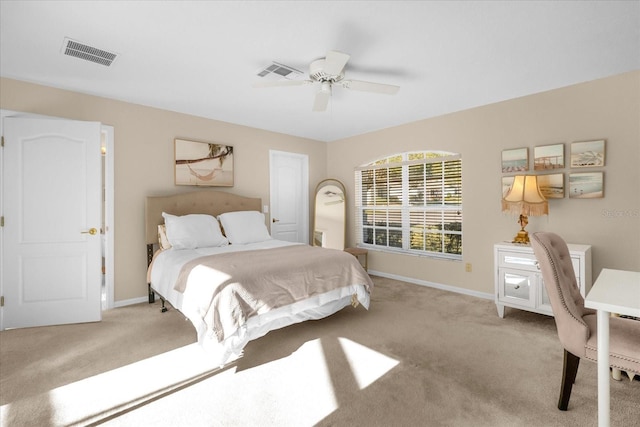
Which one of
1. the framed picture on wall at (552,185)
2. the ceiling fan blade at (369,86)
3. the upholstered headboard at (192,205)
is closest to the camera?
the ceiling fan blade at (369,86)

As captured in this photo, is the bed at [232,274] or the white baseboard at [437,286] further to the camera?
the white baseboard at [437,286]

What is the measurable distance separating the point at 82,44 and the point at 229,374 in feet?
9.00

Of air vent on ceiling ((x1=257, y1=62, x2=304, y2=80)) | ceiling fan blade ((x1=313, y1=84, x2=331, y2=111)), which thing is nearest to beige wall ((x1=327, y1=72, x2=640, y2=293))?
ceiling fan blade ((x1=313, y1=84, x2=331, y2=111))

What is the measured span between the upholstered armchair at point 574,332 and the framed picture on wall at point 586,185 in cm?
179

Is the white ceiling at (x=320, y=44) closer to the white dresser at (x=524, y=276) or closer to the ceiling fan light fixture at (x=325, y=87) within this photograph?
the ceiling fan light fixture at (x=325, y=87)

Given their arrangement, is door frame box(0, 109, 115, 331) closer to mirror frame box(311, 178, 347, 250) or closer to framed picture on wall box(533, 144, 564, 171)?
mirror frame box(311, 178, 347, 250)

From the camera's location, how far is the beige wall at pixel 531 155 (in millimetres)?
2846

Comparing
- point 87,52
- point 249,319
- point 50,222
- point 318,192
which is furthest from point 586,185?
point 50,222

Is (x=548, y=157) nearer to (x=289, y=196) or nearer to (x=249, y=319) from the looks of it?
(x=249, y=319)

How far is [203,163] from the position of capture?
14.0ft

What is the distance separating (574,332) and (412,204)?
10.5ft

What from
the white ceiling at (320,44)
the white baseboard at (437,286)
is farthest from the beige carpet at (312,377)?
the white ceiling at (320,44)

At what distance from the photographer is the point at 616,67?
2707 millimetres

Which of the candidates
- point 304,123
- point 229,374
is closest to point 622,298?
point 229,374
